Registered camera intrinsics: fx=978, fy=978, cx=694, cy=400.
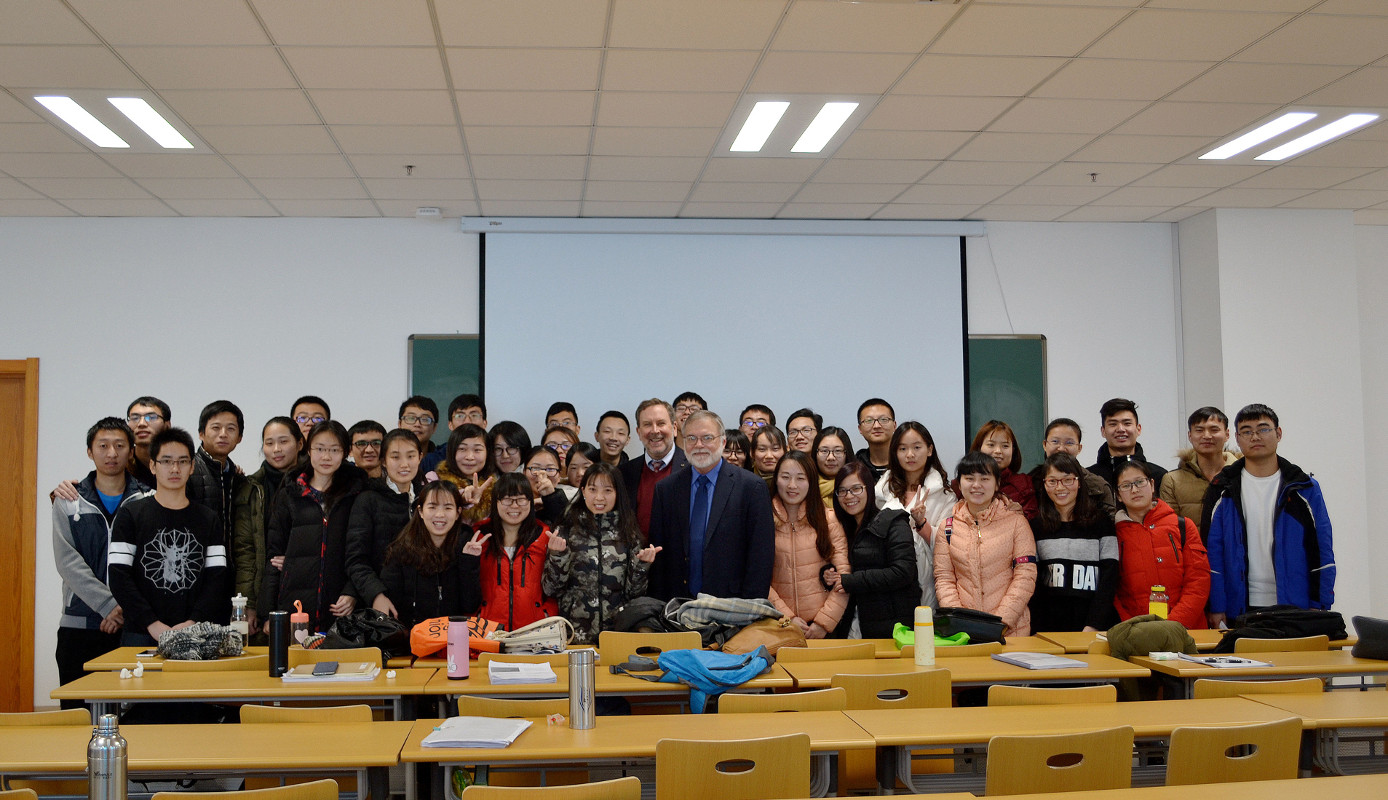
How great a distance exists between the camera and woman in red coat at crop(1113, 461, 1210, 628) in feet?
15.3

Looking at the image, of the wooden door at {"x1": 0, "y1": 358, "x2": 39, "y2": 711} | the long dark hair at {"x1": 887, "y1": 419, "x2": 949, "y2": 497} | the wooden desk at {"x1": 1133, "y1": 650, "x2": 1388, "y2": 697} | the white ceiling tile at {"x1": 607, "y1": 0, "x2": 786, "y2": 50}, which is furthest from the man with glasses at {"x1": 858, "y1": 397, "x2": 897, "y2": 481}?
the wooden door at {"x1": 0, "y1": 358, "x2": 39, "y2": 711}

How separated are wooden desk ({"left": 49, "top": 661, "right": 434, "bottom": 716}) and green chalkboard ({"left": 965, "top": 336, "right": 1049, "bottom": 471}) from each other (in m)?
4.98

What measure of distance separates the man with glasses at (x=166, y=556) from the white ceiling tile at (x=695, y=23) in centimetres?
272

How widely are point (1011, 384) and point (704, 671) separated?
474cm

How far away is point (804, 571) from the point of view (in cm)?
470

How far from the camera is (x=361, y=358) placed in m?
6.95

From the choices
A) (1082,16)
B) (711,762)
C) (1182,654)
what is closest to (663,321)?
(1082,16)

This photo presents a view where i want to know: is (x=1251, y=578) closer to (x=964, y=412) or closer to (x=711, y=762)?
(x=964, y=412)

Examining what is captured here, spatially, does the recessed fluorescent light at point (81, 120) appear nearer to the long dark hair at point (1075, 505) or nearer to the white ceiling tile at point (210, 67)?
the white ceiling tile at point (210, 67)

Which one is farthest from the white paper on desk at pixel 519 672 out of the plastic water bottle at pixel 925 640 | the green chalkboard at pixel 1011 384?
the green chalkboard at pixel 1011 384

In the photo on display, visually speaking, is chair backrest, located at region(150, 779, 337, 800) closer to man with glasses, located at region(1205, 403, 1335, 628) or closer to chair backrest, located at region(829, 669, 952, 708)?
chair backrest, located at region(829, 669, 952, 708)

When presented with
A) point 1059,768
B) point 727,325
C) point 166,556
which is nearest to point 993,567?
point 1059,768

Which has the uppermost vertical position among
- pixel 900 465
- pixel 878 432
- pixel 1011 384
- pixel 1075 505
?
pixel 1011 384

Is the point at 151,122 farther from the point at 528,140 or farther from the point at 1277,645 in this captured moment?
the point at 1277,645
